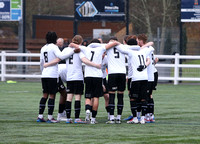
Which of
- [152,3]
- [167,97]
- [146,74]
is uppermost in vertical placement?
[152,3]

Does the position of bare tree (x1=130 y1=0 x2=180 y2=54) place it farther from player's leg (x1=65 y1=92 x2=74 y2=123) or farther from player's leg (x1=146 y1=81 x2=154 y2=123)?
player's leg (x1=65 y1=92 x2=74 y2=123)

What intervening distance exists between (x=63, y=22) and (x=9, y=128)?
24795 millimetres

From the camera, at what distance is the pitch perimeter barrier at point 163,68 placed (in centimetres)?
2503

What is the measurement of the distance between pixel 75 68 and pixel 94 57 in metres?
0.48

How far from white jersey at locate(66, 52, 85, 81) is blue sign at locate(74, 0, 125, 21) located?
15.7 meters

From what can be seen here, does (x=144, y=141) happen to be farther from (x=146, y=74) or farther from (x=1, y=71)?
(x=1, y=71)

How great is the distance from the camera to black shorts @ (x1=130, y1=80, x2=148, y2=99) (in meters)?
11.6

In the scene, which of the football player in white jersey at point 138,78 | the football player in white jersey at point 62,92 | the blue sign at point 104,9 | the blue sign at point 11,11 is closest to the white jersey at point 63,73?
the football player in white jersey at point 62,92

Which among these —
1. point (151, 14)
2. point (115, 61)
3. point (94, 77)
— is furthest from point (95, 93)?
point (151, 14)

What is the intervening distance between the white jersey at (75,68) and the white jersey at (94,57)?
128mm

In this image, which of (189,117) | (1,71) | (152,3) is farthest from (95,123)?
(152,3)

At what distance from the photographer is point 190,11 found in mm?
26094

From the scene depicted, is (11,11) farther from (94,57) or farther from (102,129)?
(102,129)

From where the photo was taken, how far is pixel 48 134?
970cm
